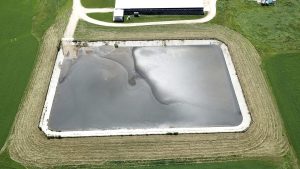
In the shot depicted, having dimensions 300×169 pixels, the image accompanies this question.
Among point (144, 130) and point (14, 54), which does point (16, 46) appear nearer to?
point (14, 54)

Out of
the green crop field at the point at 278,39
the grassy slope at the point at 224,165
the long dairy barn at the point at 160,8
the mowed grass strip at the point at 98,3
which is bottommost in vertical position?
the grassy slope at the point at 224,165

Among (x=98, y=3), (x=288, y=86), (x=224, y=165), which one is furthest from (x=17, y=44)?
(x=288, y=86)

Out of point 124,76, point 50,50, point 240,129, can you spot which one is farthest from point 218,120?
point 50,50

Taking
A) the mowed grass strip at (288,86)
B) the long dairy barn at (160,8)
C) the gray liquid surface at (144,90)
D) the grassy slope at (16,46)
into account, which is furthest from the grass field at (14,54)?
the mowed grass strip at (288,86)

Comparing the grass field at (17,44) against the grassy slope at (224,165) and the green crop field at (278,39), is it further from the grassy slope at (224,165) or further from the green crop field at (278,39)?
the green crop field at (278,39)

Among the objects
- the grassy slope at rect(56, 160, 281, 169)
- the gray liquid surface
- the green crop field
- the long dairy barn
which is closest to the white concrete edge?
the gray liquid surface

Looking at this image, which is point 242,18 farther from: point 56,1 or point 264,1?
point 56,1

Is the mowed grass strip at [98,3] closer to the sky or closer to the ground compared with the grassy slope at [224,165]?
closer to the sky

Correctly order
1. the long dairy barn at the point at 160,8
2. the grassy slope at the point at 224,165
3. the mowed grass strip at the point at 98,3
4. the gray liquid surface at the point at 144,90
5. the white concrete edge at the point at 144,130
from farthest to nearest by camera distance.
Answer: the mowed grass strip at the point at 98,3 < the long dairy barn at the point at 160,8 < the gray liquid surface at the point at 144,90 < the white concrete edge at the point at 144,130 < the grassy slope at the point at 224,165
